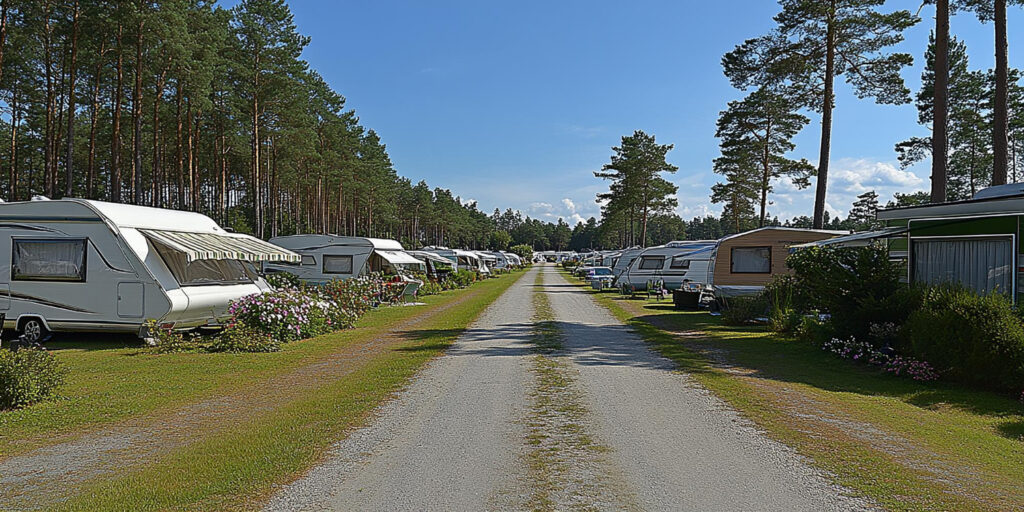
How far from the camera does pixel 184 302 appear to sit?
38.6 ft

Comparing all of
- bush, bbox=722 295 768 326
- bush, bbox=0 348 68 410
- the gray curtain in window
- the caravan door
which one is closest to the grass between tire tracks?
bush, bbox=0 348 68 410

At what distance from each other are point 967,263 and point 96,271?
13.7m

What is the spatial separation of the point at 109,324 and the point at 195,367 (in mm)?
3124

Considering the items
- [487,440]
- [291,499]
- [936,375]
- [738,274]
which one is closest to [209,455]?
[291,499]

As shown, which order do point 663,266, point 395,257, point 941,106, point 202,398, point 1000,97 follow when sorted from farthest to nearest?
point 663,266 < point 395,257 < point 1000,97 < point 941,106 < point 202,398

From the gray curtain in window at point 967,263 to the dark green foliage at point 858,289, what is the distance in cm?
48

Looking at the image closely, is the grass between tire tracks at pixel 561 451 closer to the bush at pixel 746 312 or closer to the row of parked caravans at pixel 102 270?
the row of parked caravans at pixel 102 270

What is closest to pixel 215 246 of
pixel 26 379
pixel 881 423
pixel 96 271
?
pixel 96 271

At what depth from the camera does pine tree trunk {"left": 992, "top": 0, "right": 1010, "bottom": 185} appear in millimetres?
15188

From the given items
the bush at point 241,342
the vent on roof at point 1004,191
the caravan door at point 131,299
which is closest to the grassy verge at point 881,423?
the vent on roof at point 1004,191

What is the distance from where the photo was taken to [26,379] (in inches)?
276

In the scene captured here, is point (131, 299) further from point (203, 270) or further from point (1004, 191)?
point (1004, 191)

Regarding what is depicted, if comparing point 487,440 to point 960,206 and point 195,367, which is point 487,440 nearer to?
point 195,367

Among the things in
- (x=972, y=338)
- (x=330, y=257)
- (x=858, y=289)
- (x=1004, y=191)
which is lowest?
(x=972, y=338)
